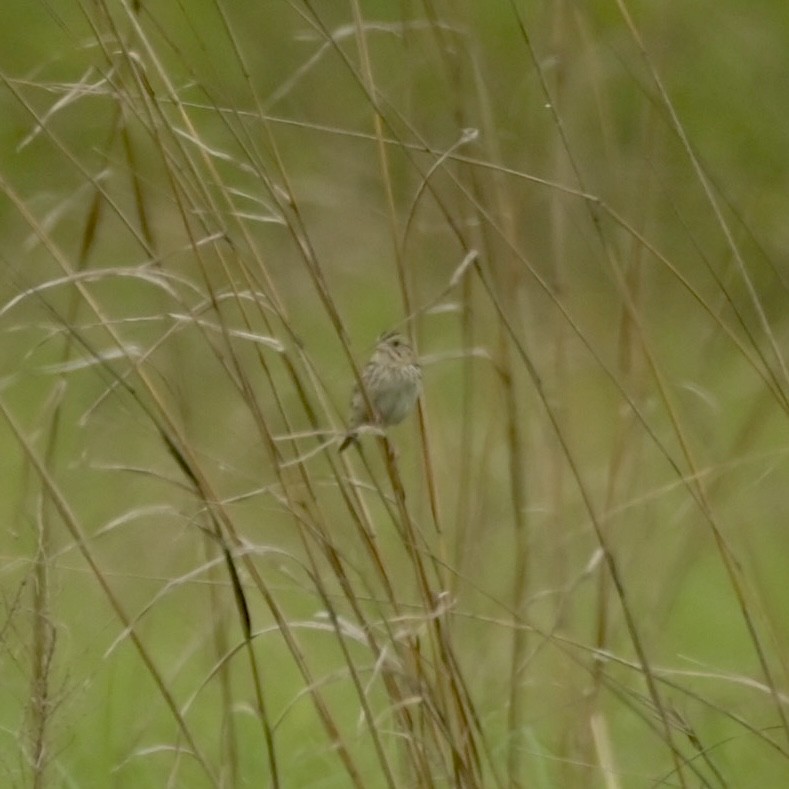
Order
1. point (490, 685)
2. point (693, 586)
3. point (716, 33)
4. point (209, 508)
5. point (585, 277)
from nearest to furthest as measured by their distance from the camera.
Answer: point (209, 508) < point (490, 685) < point (693, 586) < point (716, 33) < point (585, 277)

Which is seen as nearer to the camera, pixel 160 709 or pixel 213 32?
pixel 160 709

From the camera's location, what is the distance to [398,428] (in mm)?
2465

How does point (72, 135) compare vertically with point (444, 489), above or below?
above

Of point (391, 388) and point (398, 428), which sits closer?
point (391, 388)

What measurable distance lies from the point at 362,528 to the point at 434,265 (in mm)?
3229

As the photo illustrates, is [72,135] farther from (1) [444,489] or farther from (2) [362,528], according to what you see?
(2) [362,528]

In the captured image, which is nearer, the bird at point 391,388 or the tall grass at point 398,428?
the tall grass at point 398,428

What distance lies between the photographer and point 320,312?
4.18 m

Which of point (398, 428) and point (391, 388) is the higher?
point (391, 388)

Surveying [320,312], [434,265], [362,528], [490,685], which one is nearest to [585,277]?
[434,265]

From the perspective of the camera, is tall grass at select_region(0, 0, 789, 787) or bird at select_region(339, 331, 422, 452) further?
bird at select_region(339, 331, 422, 452)

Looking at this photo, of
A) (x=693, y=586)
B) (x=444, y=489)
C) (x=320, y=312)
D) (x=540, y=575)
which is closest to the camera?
(x=540, y=575)

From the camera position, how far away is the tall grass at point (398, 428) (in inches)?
40.8

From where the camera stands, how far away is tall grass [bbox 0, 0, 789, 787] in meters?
1.04
